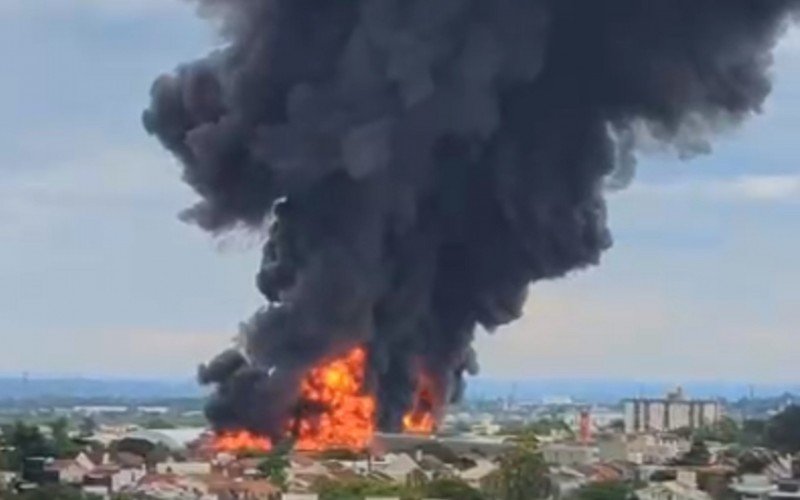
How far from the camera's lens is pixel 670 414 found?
92688mm

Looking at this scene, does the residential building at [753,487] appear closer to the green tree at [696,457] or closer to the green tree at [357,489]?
the green tree at [357,489]

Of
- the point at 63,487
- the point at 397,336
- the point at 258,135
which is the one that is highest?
the point at 258,135

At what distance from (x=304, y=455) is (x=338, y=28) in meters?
8.39

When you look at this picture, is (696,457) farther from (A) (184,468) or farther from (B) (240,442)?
(A) (184,468)

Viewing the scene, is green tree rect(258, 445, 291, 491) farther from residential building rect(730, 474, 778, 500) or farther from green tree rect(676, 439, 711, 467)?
green tree rect(676, 439, 711, 467)

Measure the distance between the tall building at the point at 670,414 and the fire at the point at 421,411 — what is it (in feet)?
125

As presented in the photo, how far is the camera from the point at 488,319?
47156 mm

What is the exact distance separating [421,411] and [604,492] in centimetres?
758

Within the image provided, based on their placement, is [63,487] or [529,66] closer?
[63,487]

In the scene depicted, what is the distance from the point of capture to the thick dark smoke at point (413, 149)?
44.1 meters

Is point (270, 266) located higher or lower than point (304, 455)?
higher

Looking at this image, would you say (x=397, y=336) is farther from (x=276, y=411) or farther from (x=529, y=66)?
(x=529, y=66)

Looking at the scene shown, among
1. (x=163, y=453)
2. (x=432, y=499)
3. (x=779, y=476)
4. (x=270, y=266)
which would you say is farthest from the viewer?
(x=163, y=453)

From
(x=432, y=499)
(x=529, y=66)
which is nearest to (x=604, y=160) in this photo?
(x=529, y=66)
